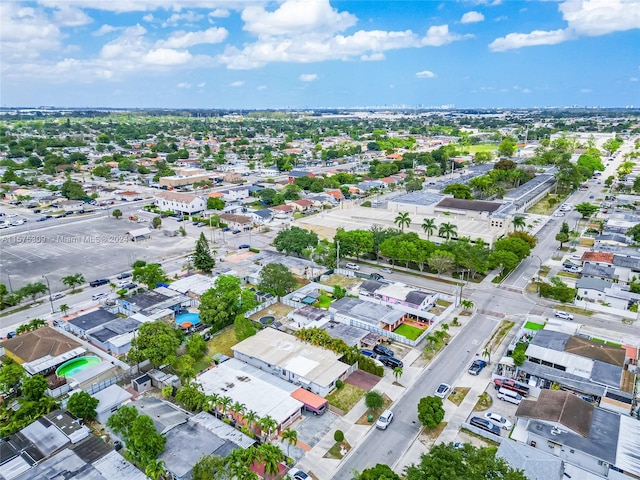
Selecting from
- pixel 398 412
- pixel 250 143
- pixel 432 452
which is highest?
pixel 250 143

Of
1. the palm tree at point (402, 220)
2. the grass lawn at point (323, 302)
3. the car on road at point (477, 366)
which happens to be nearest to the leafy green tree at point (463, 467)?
the car on road at point (477, 366)

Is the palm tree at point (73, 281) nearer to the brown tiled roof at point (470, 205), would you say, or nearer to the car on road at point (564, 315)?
the car on road at point (564, 315)

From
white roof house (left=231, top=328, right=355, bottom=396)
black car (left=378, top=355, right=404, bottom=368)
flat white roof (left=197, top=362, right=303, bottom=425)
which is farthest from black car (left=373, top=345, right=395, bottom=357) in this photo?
flat white roof (left=197, top=362, right=303, bottom=425)

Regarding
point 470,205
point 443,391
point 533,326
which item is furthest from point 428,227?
point 443,391

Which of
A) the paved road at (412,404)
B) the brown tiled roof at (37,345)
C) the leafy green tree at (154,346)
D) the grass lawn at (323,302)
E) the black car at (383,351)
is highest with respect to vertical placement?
the leafy green tree at (154,346)

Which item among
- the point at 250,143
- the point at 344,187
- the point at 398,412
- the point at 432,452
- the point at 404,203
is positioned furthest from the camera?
the point at 250,143

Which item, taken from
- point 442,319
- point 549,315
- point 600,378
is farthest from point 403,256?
point 600,378

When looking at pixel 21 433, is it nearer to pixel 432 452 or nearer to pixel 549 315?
pixel 432 452
